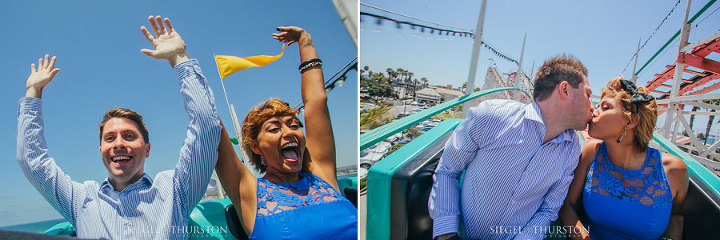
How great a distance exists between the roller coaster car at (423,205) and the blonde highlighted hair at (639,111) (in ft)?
0.76

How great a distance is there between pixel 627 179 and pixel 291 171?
1.17 meters

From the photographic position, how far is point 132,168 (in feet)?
3.51

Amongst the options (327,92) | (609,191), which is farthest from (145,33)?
(609,191)

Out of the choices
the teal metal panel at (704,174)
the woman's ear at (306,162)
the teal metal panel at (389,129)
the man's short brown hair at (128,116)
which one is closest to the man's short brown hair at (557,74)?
the teal metal panel at (389,129)

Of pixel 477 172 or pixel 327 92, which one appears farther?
pixel 327 92

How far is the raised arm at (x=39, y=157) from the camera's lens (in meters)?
0.99

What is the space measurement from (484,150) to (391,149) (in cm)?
34

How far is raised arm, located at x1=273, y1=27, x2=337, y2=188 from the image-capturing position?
58.1 inches

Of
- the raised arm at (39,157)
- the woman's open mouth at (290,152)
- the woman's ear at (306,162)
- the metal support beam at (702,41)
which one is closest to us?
the raised arm at (39,157)

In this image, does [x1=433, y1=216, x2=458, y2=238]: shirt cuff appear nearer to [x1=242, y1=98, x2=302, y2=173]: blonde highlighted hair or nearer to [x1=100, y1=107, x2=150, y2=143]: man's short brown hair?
[x1=242, y1=98, x2=302, y2=173]: blonde highlighted hair

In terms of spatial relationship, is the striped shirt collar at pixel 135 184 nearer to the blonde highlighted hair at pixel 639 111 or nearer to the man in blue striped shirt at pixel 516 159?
the man in blue striped shirt at pixel 516 159

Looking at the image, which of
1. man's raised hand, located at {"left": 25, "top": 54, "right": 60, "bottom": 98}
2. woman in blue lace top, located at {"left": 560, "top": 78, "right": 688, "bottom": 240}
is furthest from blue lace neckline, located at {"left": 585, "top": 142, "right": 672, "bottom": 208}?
man's raised hand, located at {"left": 25, "top": 54, "right": 60, "bottom": 98}

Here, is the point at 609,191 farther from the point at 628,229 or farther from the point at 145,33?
the point at 145,33

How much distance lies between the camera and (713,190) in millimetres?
1079
